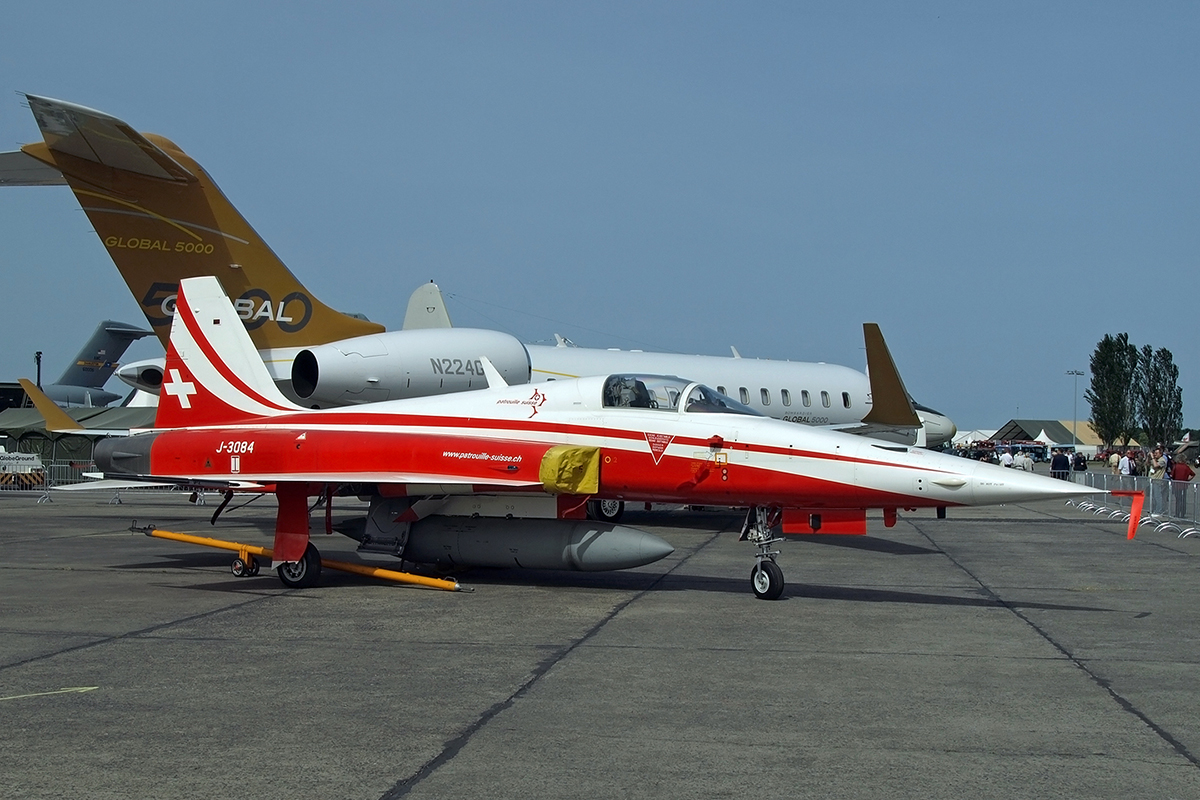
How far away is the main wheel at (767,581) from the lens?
1109cm

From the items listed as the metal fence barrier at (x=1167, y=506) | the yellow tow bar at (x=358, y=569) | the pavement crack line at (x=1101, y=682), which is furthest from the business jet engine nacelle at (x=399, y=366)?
the metal fence barrier at (x=1167, y=506)

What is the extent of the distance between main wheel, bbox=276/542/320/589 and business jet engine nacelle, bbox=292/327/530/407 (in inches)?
212

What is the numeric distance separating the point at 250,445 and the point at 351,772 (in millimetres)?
8100

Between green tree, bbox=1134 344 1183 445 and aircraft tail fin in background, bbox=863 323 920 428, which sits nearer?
aircraft tail fin in background, bbox=863 323 920 428

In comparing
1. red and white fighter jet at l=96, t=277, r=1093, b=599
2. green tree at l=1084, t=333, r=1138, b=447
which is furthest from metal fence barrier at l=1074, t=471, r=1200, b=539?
green tree at l=1084, t=333, r=1138, b=447

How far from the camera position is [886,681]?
7352mm

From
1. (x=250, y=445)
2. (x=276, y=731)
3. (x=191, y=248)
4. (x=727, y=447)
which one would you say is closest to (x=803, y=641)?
(x=727, y=447)

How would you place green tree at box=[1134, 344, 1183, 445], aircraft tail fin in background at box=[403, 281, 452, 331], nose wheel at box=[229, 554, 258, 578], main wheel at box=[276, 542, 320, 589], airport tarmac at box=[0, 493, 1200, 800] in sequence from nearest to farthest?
airport tarmac at box=[0, 493, 1200, 800]
main wheel at box=[276, 542, 320, 589]
nose wheel at box=[229, 554, 258, 578]
aircraft tail fin in background at box=[403, 281, 452, 331]
green tree at box=[1134, 344, 1183, 445]

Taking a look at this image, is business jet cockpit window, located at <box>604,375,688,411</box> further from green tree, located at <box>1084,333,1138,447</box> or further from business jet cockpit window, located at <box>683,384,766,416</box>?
green tree, located at <box>1084,333,1138,447</box>

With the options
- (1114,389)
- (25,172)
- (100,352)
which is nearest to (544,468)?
(25,172)

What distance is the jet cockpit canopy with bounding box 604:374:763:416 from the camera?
38.9 feet

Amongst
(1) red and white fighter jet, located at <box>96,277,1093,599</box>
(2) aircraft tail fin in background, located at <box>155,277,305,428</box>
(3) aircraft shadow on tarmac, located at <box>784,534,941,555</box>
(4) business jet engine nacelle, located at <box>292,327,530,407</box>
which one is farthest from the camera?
(4) business jet engine nacelle, located at <box>292,327,530,407</box>

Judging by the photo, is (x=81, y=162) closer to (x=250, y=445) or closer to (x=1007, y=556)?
(x=250, y=445)

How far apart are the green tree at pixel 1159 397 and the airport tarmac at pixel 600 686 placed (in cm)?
8990
